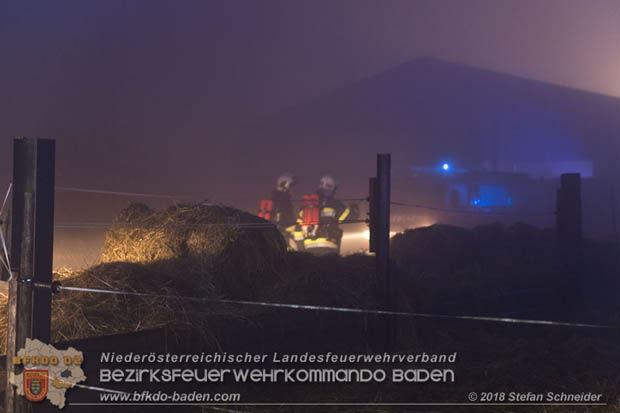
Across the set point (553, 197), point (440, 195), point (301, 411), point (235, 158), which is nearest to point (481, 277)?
point (301, 411)

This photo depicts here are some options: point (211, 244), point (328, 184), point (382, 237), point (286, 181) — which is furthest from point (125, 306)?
point (328, 184)

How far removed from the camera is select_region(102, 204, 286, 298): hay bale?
657 cm

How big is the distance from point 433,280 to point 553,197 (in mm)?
23542

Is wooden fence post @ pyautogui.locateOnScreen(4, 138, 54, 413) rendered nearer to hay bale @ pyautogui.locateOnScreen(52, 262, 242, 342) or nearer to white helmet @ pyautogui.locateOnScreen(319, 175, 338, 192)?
hay bale @ pyautogui.locateOnScreen(52, 262, 242, 342)

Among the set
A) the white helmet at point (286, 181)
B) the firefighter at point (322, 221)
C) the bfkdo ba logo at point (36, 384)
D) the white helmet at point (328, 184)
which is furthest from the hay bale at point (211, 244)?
the white helmet at point (328, 184)

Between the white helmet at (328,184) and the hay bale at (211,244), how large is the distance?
465 cm

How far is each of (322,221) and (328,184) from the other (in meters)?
2.09

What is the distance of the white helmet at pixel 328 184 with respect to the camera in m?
12.0

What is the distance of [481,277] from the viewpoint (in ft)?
30.2

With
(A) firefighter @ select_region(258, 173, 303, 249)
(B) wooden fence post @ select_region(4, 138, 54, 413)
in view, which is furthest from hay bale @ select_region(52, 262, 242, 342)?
(A) firefighter @ select_region(258, 173, 303, 249)

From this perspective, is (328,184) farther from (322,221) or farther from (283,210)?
(322,221)

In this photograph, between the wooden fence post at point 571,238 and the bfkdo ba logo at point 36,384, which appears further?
the wooden fence post at point 571,238

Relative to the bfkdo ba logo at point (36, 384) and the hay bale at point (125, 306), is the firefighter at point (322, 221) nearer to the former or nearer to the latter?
the hay bale at point (125, 306)

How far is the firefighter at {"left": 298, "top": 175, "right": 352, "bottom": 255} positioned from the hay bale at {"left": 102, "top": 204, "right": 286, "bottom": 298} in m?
3.06
